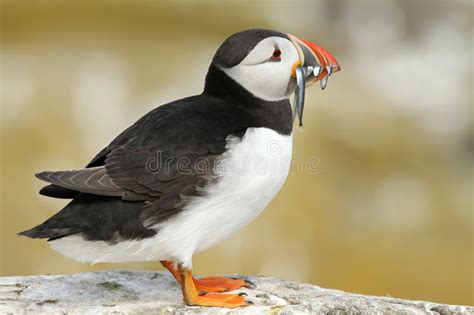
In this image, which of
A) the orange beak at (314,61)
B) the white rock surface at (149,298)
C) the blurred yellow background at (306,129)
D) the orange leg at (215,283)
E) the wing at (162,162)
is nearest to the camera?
the wing at (162,162)

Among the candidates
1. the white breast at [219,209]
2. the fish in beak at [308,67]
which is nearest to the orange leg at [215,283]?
the white breast at [219,209]

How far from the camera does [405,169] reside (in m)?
8.30

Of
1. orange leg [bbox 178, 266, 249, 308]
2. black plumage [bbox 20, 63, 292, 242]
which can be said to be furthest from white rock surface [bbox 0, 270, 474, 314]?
black plumage [bbox 20, 63, 292, 242]

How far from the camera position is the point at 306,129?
7859 mm

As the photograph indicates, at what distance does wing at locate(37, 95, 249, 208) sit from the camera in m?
3.76

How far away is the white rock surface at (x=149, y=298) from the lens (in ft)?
12.8

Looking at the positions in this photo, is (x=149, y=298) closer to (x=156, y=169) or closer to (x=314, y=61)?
(x=156, y=169)

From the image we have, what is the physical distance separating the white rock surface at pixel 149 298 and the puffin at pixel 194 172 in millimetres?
198

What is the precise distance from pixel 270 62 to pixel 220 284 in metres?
1.28

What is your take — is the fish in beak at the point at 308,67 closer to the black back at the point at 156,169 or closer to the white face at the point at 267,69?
the white face at the point at 267,69

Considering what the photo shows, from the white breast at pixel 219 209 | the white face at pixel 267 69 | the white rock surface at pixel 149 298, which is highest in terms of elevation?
the white face at pixel 267 69

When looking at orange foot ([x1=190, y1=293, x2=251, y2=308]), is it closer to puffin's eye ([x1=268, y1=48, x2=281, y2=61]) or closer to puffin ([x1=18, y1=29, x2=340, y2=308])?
puffin ([x1=18, y1=29, x2=340, y2=308])

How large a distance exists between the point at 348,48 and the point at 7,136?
176 inches

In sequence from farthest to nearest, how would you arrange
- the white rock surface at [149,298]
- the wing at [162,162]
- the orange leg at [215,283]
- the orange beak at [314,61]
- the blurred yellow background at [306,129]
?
the blurred yellow background at [306,129]
the orange leg at [215,283]
the orange beak at [314,61]
the white rock surface at [149,298]
the wing at [162,162]
